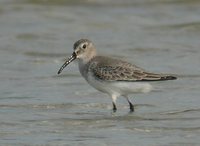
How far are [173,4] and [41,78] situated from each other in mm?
6983

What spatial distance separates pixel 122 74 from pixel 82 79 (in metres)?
2.44

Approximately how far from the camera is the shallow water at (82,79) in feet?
33.9

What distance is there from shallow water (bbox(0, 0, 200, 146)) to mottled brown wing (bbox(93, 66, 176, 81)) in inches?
18.7

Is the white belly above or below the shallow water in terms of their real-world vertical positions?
above

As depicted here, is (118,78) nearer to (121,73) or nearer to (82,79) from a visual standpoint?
(121,73)

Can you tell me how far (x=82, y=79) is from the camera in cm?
1423

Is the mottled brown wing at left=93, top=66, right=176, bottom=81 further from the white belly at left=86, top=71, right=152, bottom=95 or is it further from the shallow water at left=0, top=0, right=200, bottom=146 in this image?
the shallow water at left=0, top=0, right=200, bottom=146

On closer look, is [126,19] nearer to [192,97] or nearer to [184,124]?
[192,97]

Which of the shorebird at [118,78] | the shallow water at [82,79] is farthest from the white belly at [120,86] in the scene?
the shallow water at [82,79]

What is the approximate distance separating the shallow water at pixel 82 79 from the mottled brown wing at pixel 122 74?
476mm

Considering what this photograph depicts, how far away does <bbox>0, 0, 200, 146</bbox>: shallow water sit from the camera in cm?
1034

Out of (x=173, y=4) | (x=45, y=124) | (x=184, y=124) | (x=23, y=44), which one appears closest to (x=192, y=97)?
(x=184, y=124)

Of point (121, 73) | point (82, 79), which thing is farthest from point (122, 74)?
point (82, 79)

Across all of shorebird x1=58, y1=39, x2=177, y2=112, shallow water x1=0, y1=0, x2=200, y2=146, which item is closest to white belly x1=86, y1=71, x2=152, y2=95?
shorebird x1=58, y1=39, x2=177, y2=112
